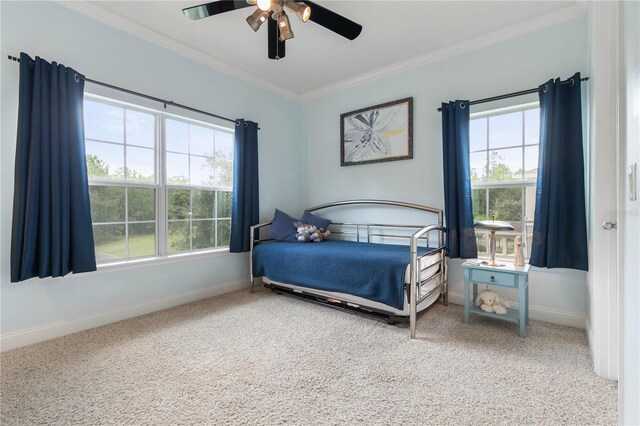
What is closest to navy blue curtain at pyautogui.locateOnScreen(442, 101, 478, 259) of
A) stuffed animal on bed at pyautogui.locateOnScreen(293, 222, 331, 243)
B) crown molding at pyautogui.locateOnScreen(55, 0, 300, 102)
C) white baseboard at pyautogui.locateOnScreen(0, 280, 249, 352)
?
stuffed animal on bed at pyautogui.locateOnScreen(293, 222, 331, 243)

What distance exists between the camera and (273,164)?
146 inches

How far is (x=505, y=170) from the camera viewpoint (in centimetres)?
259

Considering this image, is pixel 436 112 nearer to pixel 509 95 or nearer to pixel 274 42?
pixel 509 95

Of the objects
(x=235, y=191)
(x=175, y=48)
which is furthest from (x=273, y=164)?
(x=175, y=48)

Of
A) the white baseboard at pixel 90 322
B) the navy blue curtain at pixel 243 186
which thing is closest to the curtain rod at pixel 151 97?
the navy blue curtain at pixel 243 186

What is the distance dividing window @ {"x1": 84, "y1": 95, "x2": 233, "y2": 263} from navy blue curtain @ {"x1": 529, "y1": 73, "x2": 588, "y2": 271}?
296 centimetres

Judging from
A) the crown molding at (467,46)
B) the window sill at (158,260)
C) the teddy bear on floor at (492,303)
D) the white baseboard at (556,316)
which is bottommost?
the white baseboard at (556,316)

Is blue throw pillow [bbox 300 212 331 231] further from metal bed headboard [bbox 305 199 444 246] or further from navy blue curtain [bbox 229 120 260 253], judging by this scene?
navy blue curtain [bbox 229 120 260 253]

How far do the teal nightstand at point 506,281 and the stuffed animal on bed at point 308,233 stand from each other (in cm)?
155

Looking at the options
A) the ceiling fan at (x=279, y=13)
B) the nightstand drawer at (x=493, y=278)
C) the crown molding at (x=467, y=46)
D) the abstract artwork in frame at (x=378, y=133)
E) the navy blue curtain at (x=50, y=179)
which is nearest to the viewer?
the ceiling fan at (x=279, y=13)

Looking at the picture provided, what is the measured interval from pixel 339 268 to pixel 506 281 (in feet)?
4.14

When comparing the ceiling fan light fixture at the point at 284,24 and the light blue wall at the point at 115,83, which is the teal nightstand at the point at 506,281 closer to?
the ceiling fan light fixture at the point at 284,24

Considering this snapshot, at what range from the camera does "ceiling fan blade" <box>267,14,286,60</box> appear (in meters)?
2.00

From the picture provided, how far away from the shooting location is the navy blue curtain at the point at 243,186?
10.2ft
